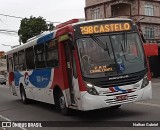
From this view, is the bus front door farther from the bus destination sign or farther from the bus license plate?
the bus license plate

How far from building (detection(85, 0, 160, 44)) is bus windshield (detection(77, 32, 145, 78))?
39.5 meters

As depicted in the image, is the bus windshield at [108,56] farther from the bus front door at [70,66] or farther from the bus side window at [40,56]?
the bus side window at [40,56]

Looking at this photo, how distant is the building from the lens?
169 ft

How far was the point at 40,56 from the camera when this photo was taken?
14805 mm

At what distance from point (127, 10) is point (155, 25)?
459 cm

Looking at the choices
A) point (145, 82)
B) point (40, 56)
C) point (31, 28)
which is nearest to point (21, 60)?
point (40, 56)

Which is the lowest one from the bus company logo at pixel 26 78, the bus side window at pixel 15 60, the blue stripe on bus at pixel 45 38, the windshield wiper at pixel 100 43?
the bus company logo at pixel 26 78

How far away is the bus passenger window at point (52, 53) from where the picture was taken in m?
13.0

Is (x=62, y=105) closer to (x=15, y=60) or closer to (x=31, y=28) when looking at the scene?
(x=15, y=60)

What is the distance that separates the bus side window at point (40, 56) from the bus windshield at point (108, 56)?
11.3 ft

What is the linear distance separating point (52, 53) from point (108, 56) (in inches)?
107

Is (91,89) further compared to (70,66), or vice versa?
(70,66)

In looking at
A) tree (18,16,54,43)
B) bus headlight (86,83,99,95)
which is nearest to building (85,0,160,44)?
tree (18,16,54,43)

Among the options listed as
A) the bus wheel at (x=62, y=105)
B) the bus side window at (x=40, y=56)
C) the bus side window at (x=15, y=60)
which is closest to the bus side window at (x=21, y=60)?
the bus side window at (x=15, y=60)
